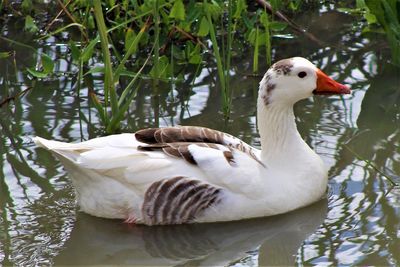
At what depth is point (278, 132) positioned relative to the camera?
7184 millimetres

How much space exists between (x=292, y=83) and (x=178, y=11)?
2.15 metres

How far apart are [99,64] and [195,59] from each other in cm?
108

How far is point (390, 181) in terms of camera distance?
23.5ft

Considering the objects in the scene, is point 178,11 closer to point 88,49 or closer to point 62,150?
point 88,49

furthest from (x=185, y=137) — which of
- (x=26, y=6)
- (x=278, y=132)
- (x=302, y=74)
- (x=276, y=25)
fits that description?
(x=26, y=6)

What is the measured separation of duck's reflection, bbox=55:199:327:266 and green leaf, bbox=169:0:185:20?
2.62 metres

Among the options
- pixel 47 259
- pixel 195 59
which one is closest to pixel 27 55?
pixel 195 59

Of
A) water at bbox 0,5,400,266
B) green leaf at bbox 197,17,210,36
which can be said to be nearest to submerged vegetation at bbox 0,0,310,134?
green leaf at bbox 197,17,210,36

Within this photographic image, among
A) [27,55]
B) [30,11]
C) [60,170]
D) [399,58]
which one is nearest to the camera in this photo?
[60,170]

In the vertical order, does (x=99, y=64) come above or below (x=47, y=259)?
above

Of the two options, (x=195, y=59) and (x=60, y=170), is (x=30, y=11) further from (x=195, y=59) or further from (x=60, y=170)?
(x=60, y=170)

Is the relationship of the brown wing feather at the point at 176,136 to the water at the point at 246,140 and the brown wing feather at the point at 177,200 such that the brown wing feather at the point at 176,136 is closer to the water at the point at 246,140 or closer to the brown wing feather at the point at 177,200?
the brown wing feather at the point at 177,200

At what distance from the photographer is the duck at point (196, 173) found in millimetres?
6750

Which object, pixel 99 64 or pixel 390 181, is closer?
pixel 390 181
